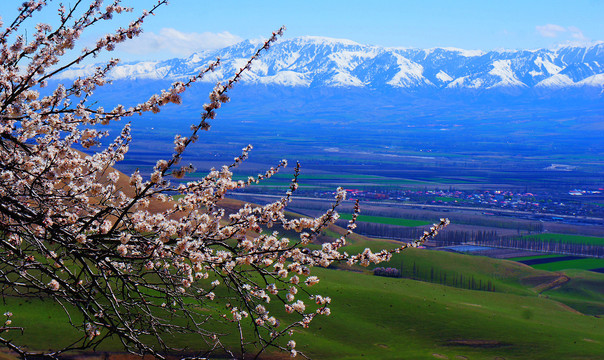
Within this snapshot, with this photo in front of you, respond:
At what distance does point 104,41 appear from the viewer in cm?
757

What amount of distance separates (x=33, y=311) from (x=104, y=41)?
31.0m

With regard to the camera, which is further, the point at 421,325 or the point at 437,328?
the point at 421,325

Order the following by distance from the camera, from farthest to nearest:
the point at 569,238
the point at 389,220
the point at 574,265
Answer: the point at 389,220, the point at 569,238, the point at 574,265

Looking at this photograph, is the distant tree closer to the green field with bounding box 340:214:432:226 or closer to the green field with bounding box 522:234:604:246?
the green field with bounding box 340:214:432:226

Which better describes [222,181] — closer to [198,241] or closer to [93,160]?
[198,241]

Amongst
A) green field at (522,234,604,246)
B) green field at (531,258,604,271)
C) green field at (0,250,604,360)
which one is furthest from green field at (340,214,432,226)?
green field at (0,250,604,360)

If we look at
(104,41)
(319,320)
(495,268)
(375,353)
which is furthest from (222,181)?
(495,268)

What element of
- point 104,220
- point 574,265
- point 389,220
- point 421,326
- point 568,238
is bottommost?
point 574,265

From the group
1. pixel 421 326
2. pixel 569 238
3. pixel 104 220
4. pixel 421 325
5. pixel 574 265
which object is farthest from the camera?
pixel 569 238

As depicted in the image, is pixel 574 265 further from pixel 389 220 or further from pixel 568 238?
pixel 389 220

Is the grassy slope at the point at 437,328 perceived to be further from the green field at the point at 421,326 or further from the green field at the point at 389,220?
the green field at the point at 389,220

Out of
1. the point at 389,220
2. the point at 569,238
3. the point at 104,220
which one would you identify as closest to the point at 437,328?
the point at 104,220

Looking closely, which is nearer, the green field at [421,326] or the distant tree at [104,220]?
the distant tree at [104,220]

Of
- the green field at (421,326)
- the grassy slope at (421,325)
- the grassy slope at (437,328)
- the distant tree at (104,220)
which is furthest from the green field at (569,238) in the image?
the distant tree at (104,220)
